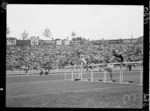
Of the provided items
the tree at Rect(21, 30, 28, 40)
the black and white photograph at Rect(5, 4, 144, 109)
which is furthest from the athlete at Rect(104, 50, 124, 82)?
the tree at Rect(21, 30, 28, 40)

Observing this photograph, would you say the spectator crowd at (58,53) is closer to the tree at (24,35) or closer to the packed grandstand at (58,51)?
the packed grandstand at (58,51)

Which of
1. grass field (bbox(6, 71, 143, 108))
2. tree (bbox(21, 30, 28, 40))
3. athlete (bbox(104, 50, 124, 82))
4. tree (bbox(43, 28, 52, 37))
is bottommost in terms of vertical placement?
grass field (bbox(6, 71, 143, 108))

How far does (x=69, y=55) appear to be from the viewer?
226 inches

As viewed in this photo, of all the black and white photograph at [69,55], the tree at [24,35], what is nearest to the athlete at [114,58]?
the black and white photograph at [69,55]

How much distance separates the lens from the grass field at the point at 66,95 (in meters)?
5.43

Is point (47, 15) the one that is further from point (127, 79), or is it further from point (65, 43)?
point (127, 79)

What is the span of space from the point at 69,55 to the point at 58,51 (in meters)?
0.19

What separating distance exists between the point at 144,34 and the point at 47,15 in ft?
4.87

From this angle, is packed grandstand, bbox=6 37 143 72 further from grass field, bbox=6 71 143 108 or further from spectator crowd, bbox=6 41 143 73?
grass field, bbox=6 71 143 108

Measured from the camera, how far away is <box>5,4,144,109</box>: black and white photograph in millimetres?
5426

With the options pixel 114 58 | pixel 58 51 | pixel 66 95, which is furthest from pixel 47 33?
pixel 114 58

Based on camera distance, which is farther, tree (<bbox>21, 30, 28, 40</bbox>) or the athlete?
the athlete

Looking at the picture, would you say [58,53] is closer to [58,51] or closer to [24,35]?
[58,51]

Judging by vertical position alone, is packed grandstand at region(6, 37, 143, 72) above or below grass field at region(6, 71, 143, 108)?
above
